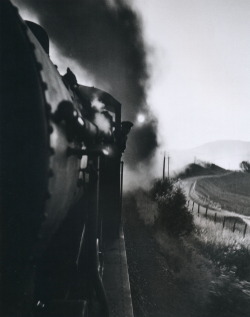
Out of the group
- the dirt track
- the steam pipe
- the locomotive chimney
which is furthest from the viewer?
the dirt track

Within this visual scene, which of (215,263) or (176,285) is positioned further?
(215,263)

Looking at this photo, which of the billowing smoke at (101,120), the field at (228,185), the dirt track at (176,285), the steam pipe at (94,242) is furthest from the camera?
the field at (228,185)

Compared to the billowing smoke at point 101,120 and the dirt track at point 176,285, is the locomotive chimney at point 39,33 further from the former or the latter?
the dirt track at point 176,285

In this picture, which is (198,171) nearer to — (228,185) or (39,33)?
(228,185)

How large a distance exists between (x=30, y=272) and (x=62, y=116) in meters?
1.18

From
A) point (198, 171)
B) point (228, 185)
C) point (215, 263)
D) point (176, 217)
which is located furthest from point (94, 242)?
point (198, 171)

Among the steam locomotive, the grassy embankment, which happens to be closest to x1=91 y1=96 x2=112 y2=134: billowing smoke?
the steam locomotive

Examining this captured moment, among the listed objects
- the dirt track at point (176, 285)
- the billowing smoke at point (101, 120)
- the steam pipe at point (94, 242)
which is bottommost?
the dirt track at point (176, 285)

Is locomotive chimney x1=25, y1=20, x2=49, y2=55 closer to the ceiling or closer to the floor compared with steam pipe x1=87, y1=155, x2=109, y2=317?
closer to the ceiling

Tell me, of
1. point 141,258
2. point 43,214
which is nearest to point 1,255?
point 43,214

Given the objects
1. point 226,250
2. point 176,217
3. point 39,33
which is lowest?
point 226,250

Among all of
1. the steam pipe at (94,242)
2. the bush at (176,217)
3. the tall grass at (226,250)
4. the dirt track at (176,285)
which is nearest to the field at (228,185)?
the bush at (176,217)

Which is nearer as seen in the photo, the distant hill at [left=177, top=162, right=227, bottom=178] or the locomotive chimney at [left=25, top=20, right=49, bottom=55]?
the locomotive chimney at [left=25, top=20, right=49, bottom=55]

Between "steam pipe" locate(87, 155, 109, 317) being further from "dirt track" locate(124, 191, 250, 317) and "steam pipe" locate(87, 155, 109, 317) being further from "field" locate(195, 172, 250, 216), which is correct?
"field" locate(195, 172, 250, 216)
